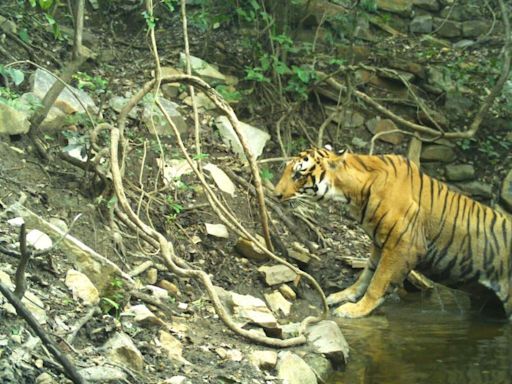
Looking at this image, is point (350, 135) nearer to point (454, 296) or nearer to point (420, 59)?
point (420, 59)

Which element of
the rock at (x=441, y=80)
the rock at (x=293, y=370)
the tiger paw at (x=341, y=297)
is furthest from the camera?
the rock at (x=441, y=80)

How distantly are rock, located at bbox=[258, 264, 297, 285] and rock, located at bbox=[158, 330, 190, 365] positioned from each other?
1978 mm

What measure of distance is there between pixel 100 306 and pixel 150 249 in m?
1.36

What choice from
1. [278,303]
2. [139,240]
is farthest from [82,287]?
[278,303]

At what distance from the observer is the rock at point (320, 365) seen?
5.00m

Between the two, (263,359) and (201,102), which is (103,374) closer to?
(263,359)

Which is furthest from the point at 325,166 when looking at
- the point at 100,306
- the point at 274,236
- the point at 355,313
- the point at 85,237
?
the point at 100,306

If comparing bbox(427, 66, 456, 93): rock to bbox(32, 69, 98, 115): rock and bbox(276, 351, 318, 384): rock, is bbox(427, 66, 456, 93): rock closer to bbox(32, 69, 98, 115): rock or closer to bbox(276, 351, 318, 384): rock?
bbox(32, 69, 98, 115): rock

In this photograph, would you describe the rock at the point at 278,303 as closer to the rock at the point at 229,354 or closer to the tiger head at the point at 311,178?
the tiger head at the point at 311,178

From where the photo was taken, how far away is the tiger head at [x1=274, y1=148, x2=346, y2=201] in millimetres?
7039

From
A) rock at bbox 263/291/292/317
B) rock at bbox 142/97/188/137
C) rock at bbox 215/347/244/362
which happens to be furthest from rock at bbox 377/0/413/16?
rock at bbox 215/347/244/362

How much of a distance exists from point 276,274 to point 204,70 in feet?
9.65

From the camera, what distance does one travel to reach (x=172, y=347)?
179 inches

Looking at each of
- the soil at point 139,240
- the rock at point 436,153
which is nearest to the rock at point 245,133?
the soil at point 139,240
